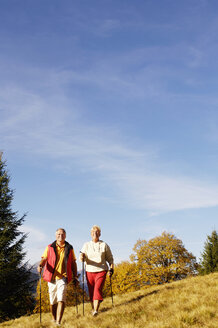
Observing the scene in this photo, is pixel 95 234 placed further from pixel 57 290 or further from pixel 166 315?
pixel 166 315

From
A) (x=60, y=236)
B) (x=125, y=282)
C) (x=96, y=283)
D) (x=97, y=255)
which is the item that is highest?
(x=60, y=236)

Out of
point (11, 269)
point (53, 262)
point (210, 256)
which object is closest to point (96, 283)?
point (53, 262)

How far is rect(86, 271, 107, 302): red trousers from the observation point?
7.91 meters

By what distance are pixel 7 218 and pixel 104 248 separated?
50.4ft

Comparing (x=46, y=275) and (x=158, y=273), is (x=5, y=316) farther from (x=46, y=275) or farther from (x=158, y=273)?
(x=158, y=273)

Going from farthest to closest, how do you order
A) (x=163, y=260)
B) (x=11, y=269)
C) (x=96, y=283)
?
1. (x=163, y=260)
2. (x=11, y=269)
3. (x=96, y=283)

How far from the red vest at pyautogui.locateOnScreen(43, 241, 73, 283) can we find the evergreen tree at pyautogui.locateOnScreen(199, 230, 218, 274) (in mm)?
27770

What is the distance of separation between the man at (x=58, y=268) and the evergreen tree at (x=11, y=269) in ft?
44.3

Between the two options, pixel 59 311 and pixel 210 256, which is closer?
pixel 59 311

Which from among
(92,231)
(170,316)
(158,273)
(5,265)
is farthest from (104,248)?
(158,273)

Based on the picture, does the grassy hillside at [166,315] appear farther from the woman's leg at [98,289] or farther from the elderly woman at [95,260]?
the elderly woman at [95,260]

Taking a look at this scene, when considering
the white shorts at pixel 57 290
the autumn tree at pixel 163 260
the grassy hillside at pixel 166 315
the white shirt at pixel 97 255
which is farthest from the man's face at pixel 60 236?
the autumn tree at pixel 163 260

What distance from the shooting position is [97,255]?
27.1 ft

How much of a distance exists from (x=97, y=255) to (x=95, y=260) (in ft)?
0.47
